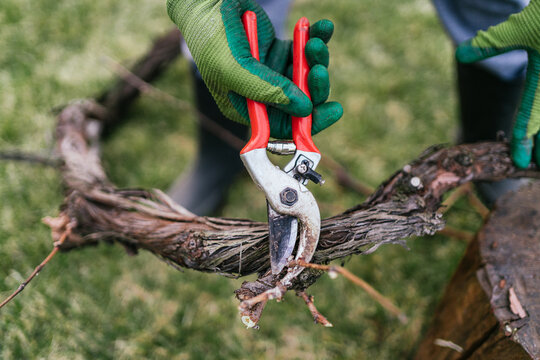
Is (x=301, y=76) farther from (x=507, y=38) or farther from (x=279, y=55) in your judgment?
(x=507, y=38)

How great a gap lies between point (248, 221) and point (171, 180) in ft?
3.95

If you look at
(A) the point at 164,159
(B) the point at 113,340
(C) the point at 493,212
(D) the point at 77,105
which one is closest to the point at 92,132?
(D) the point at 77,105

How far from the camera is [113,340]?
161 cm

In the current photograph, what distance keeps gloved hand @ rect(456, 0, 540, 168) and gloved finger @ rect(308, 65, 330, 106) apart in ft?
1.62

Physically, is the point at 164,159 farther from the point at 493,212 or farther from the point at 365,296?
the point at 493,212

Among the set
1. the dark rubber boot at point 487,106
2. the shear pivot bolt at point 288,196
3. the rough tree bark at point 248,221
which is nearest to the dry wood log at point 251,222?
the rough tree bark at point 248,221

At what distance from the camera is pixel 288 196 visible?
1003 mm

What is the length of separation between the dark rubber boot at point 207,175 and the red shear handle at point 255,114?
3.13 feet

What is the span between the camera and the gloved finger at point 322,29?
104 cm

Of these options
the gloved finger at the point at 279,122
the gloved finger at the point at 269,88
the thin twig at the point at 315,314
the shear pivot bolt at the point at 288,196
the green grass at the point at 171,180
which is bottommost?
the green grass at the point at 171,180

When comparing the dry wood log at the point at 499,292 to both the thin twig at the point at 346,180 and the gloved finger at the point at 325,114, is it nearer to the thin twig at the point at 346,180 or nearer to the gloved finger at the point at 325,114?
the gloved finger at the point at 325,114

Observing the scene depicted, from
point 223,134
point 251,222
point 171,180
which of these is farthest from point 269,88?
point 171,180

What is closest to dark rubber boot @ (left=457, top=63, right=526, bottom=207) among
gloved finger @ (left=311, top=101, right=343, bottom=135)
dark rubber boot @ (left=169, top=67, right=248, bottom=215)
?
gloved finger @ (left=311, top=101, right=343, bottom=135)

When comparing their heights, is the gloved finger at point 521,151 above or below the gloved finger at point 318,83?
below
